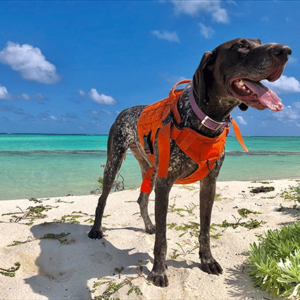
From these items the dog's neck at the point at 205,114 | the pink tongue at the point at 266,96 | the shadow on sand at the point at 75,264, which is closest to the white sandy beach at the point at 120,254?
the shadow on sand at the point at 75,264

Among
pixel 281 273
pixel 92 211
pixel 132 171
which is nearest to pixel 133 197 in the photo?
pixel 92 211

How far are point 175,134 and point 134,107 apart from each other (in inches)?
68.4

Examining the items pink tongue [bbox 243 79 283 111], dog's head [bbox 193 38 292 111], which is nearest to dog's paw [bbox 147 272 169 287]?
dog's head [bbox 193 38 292 111]

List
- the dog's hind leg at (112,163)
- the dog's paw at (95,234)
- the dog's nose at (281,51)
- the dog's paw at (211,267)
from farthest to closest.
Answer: the dog's hind leg at (112,163), the dog's paw at (95,234), the dog's paw at (211,267), the dog's nose at (281,51)

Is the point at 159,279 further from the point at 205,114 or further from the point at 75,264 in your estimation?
the point at 205,114

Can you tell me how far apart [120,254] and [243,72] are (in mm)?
2446

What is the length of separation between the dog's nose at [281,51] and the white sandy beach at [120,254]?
1885 mm

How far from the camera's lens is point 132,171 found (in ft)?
38.3

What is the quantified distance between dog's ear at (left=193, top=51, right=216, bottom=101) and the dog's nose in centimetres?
53

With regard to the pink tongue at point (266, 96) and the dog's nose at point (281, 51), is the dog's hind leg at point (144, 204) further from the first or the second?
the dog's nose at point (281, 51)

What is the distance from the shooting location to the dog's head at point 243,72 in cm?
204

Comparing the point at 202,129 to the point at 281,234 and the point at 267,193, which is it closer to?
the point at 281,234

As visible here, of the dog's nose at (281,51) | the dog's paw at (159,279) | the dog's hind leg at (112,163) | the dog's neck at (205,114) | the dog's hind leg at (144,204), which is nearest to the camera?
the dog's nose at (281,51)

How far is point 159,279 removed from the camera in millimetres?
2695
